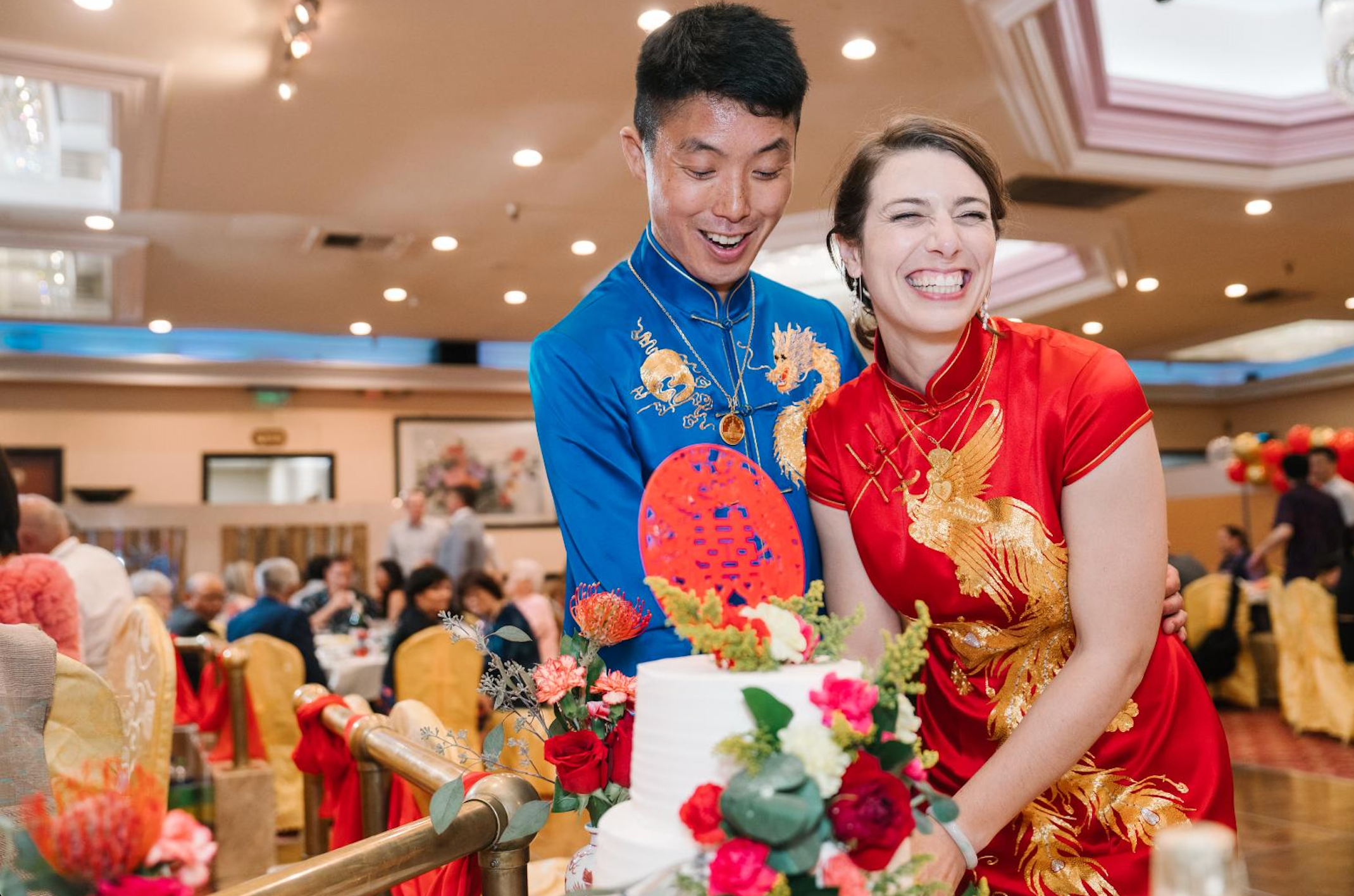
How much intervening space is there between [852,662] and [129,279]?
8646 millimetres

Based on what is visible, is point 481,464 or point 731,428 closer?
point 731,428

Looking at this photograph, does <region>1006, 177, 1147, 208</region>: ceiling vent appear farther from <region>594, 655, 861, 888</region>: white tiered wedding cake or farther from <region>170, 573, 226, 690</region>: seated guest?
<region>594, 655, 861, 888</region>: white tiered wedding cake


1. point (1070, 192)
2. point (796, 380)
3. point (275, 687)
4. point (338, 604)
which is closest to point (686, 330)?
point (796, 380)

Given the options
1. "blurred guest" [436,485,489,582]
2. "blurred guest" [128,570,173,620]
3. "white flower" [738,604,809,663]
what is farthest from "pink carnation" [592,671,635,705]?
"blurred guest" [436,485,489,582]

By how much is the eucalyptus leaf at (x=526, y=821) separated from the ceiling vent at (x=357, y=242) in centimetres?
689

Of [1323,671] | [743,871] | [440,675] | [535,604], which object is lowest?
[1323,671]

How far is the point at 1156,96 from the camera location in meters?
6.06

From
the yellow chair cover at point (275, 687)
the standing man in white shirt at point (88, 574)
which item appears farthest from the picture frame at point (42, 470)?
the standing man in white shirt at point (88, 574)

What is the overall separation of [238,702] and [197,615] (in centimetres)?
274

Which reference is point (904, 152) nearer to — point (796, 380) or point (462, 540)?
point (796, 380)

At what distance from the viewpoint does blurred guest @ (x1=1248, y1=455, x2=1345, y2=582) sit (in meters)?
8.10

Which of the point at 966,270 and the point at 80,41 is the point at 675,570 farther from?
the point at 80,41

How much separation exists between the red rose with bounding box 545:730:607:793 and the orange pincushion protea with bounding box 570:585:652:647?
109mm

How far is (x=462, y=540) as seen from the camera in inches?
331
